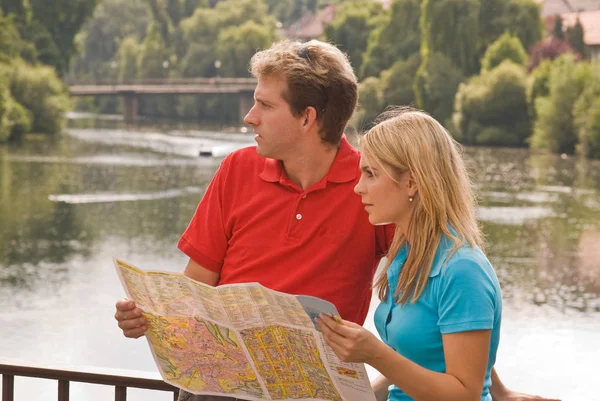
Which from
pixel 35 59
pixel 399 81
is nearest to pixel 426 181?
pixel 35 59

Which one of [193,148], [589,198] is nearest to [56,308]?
[589,198]

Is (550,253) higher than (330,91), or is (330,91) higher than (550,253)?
(330,91)

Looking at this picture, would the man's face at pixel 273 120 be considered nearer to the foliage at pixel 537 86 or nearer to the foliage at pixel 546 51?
the foliage at pixel 537 86

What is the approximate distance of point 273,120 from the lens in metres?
2.23

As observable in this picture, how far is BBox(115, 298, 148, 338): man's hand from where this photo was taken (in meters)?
1.98

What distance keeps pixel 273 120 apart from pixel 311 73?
0.45ft

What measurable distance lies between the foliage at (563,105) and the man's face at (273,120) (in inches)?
1445

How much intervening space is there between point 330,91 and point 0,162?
3055 centimetres

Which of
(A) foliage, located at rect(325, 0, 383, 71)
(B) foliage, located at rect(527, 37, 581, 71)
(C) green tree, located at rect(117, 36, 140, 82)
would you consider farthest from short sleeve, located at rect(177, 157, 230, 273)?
(C) green tree, located at rect(117, 36, 140, 82)

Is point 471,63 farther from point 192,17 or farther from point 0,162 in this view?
point 192,17

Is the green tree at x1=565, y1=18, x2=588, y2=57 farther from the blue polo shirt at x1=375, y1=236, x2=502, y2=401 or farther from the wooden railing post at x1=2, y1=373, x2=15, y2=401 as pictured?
the blue polo shirt at x1=375, y1=236, x2=502, y2=401

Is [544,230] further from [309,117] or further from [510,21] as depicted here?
[510,21]

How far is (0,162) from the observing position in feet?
103

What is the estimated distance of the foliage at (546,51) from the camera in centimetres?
4234
